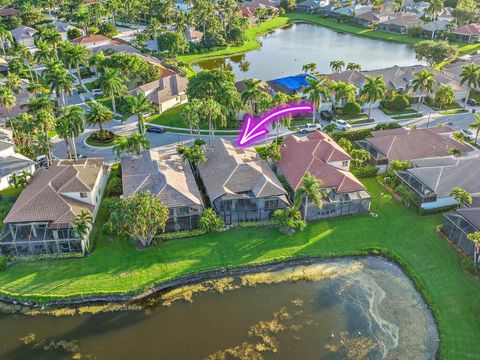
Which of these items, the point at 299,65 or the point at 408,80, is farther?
the point at 299,65

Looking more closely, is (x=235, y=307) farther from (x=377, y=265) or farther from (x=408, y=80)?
(x=408, y=80)

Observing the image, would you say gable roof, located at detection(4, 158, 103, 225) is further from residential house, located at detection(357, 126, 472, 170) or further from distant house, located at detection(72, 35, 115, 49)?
distant house, located at detection(72, 35, 115, 49)

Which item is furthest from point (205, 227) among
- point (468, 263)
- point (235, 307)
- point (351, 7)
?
point (351, 7)

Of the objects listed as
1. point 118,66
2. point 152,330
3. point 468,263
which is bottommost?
point 152,330

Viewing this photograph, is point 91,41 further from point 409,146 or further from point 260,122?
point 409,146

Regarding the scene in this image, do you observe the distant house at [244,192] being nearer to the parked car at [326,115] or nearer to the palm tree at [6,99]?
the parked car at [326,115]

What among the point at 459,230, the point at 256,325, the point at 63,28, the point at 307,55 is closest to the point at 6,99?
the point at 256,325
